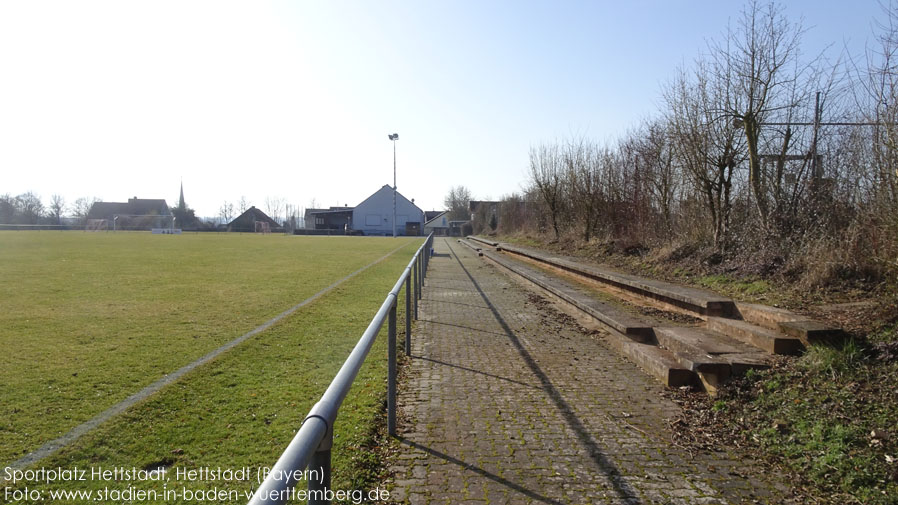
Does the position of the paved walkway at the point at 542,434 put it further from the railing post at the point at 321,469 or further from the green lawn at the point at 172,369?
the railing post at the point at 321,469

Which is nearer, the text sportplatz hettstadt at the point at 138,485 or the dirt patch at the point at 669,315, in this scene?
the text sportplatz hettstadt at the point at 138,485

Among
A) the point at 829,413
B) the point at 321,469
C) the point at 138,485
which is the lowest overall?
the point at 138,485

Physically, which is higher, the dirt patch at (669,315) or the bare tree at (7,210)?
the bare tree at (7,210)

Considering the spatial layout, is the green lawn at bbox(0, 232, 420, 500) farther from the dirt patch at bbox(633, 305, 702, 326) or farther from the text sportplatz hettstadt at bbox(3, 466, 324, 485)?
the dirt patch at bbox(633, 305, 702, 326)

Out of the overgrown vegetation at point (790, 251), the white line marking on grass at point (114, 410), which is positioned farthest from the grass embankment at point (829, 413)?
the white line marking on grass at point (114, 410)

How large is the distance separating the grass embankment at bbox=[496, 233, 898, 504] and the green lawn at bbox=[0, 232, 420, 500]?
2.60 m

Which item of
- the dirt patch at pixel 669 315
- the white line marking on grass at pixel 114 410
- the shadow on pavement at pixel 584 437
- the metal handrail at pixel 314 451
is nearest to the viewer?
the metal handrail at pixel 314 451

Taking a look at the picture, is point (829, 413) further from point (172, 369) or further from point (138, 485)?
point (172, 369)

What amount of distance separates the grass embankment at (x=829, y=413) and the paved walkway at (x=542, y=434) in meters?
0.26

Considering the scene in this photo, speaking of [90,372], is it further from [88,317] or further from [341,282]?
[341,282]

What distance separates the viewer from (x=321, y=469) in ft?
6.09

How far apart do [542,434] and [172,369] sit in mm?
3819

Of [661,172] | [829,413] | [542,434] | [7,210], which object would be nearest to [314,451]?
[542,434]

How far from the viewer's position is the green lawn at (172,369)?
11.8 ft
